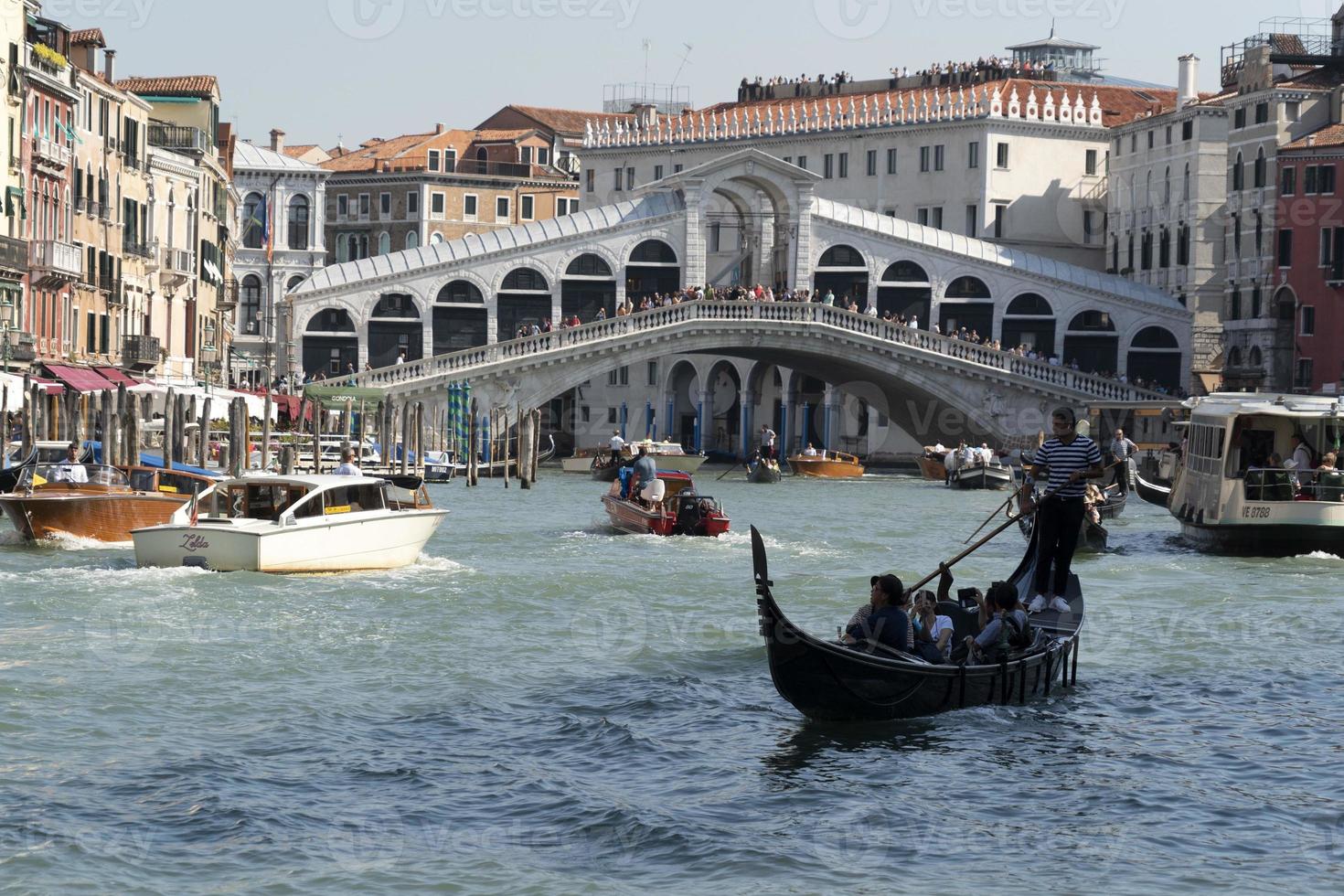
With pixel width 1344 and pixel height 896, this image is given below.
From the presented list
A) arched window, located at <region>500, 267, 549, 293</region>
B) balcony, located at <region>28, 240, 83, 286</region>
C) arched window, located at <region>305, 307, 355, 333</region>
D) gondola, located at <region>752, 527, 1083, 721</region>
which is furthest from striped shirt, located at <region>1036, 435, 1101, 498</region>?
arched window, located at <region>500, 267, 549, 293</region>

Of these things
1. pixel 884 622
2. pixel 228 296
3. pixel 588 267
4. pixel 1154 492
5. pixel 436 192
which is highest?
pixel 436 192

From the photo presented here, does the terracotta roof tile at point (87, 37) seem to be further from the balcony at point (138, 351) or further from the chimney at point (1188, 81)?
the chimney at point (1188, 81)

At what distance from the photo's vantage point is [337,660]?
45.3 feet

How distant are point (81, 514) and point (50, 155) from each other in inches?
522

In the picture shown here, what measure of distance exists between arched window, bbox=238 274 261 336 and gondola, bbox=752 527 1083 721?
150 ft

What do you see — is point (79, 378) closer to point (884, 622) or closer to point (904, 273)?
point (904, 273)

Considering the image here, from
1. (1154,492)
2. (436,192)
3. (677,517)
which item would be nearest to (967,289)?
(436,192)

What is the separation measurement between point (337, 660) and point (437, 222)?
46.2 m

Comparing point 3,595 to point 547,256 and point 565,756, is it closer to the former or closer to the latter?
point 565,756

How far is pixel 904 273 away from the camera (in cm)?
4647

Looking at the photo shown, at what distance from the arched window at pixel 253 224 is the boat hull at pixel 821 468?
1910cm

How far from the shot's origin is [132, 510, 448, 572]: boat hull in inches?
673

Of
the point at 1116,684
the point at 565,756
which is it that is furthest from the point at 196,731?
the point at 1116,684

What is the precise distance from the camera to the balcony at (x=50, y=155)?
3050 cm
